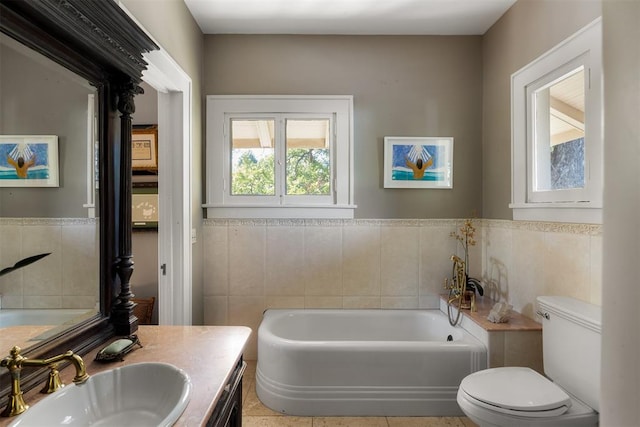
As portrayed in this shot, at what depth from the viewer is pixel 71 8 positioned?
0.95 metres

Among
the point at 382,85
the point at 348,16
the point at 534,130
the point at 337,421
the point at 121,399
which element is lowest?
the point at 337,421

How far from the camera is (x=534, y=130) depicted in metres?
2.17

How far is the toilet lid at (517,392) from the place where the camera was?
1409 mm

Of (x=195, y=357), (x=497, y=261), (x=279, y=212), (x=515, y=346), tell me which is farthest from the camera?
(x=279, y=212)

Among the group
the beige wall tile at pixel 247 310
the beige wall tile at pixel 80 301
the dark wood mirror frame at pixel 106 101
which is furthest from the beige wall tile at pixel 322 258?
the beige wall tile at pixel 80 301

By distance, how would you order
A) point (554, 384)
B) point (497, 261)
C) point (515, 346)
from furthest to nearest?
point (497, 261) < point (515, 346) < point (554, 384)

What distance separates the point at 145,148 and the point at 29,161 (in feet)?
5.76

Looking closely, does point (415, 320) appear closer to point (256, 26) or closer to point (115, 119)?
point (115, 119)

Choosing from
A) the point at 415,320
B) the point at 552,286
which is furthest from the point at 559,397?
the point at 415,320

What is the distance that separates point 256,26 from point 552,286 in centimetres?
268

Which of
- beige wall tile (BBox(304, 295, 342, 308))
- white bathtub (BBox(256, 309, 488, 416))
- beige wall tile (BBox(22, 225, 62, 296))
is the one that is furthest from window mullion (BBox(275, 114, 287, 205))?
beige wall tile (BBox(22, 225, 62, 296))

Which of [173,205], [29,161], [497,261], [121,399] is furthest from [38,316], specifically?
[497,261]

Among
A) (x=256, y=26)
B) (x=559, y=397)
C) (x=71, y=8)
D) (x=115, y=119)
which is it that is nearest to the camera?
(x=71, y=8)

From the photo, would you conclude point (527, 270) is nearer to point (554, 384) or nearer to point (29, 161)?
point (554, 384)
